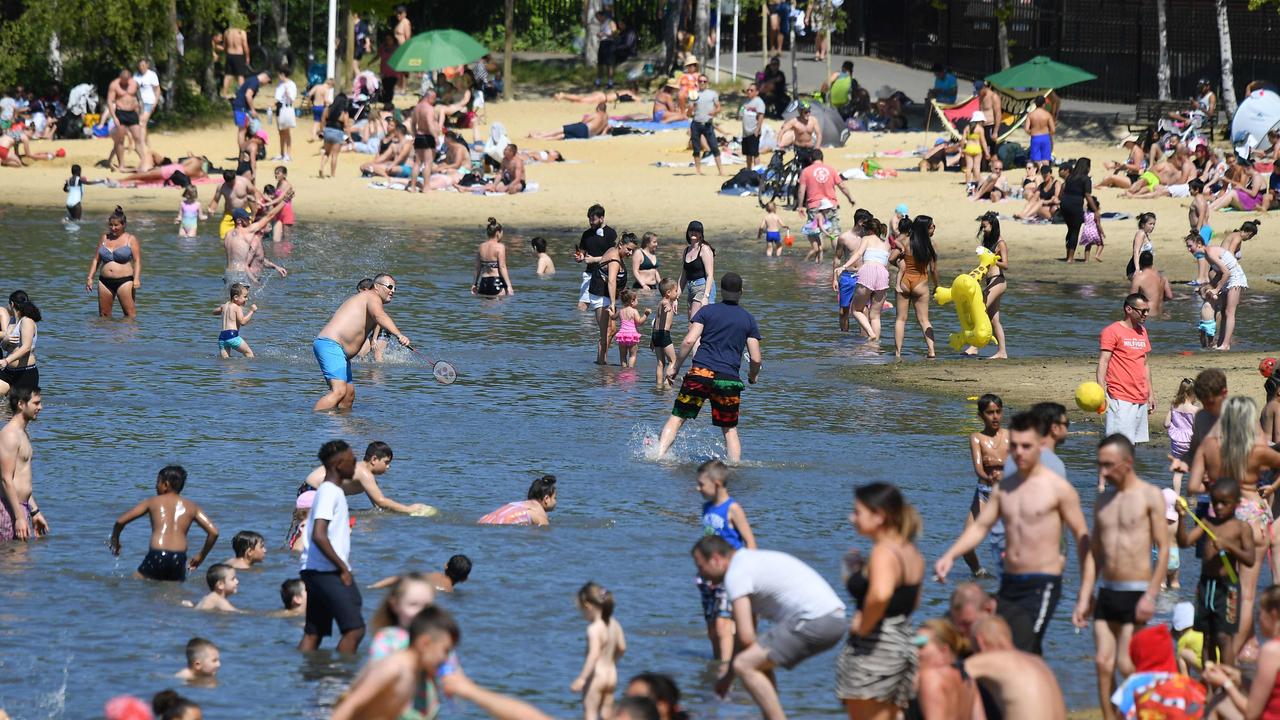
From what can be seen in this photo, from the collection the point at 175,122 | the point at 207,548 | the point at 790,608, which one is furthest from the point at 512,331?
the point at 175,122

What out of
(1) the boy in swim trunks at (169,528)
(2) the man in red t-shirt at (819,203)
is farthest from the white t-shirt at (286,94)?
(1) the boy in swim trunks at (169,528)

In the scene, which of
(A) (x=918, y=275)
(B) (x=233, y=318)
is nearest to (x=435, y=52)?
(B) (x=233, y=318)

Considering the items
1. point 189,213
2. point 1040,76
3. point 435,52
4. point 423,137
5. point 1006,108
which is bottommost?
point 189,213

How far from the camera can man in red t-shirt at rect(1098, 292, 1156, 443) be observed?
13.7 m

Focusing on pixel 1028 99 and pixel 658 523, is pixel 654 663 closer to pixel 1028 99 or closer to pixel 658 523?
pixel 658 523

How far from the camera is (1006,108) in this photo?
120 ft

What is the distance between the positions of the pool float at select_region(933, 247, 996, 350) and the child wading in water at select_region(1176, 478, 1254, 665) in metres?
9.57

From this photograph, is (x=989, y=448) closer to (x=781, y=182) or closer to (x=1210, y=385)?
(x=1210, y=385)

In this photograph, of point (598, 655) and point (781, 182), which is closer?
point (598, 655)

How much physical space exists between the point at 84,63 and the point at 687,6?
15642 mm

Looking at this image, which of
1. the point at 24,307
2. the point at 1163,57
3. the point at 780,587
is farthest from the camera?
the point at 1163,57

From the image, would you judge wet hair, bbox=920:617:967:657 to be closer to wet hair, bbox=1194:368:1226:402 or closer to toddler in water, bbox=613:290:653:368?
wet hair, bbox=1194:368:1226:402

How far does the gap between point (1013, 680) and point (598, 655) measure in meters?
2.27

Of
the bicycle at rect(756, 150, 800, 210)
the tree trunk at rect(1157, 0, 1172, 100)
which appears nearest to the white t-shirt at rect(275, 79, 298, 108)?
the bicycle at rect(756, 150, 800, 210)
